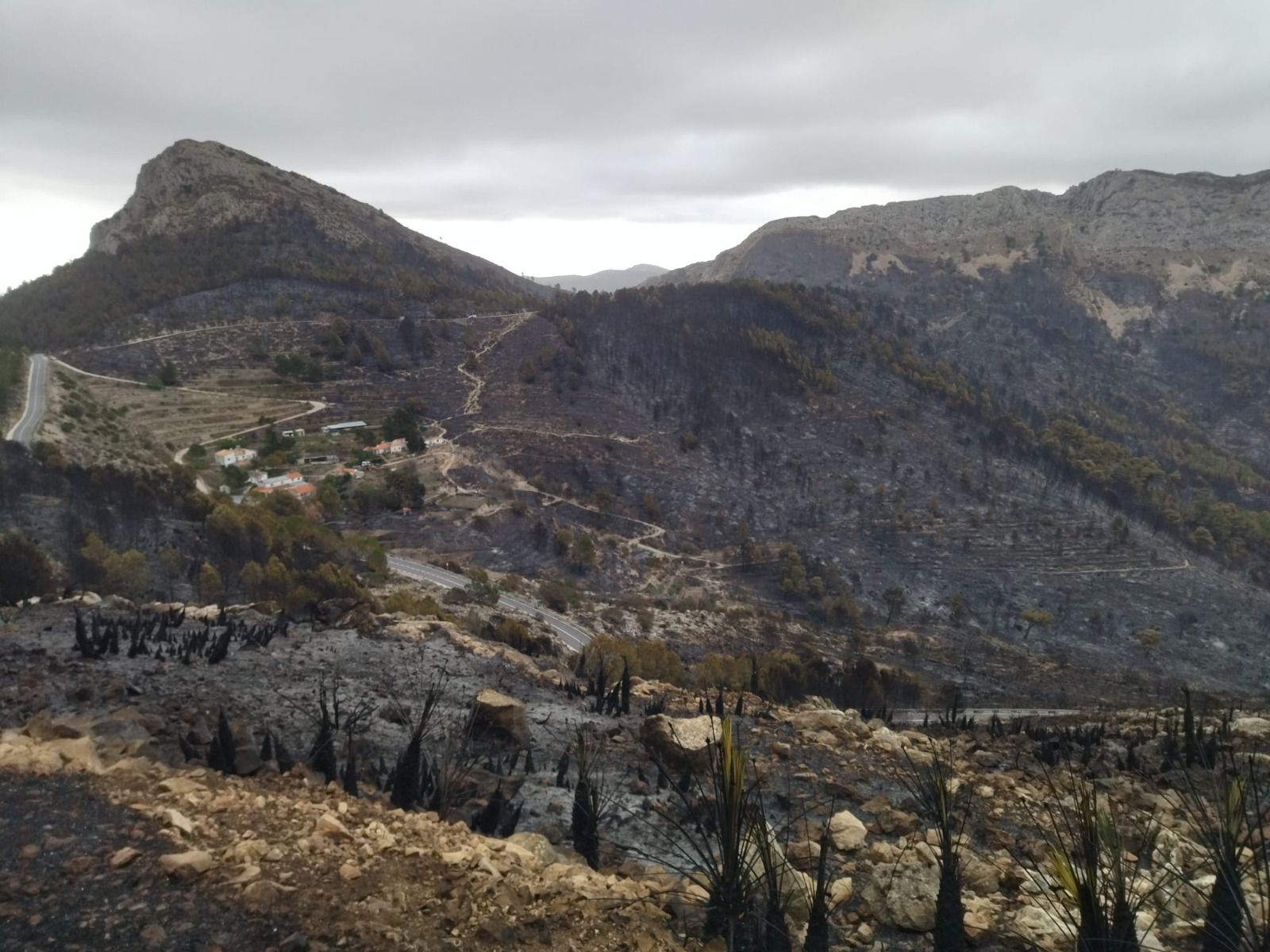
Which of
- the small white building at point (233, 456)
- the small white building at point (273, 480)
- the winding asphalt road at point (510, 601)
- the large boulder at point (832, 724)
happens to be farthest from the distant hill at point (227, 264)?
the large boulder at point (832, 724)

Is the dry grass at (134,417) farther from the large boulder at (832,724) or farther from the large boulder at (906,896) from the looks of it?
the large boulder at (906,896)

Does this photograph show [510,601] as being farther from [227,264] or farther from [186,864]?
[227,264]

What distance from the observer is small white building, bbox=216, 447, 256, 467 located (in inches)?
1848

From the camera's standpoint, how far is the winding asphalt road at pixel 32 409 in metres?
32.8


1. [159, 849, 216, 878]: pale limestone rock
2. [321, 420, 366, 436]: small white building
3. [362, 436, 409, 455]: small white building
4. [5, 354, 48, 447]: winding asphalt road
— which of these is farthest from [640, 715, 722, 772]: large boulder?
[321, 420, 366, 436]: small white building

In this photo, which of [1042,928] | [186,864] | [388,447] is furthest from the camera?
[388,447]

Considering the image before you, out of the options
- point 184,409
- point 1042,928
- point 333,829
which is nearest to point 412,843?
point 333,829

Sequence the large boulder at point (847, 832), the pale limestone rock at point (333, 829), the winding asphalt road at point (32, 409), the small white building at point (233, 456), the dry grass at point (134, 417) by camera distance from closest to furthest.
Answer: the pale limestone rock at point (333, 829), the large boulder at point (847, 832), the winding asphalt road at point (32, 409), the dry grass at point (134, 417), the small white building at point (233, 456)

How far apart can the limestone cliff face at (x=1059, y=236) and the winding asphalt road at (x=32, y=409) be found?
108083 millimetres

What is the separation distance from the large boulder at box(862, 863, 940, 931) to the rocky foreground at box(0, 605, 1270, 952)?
20 mm

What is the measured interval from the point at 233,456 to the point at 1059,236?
138524 millimetres

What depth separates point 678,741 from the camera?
13.5 m

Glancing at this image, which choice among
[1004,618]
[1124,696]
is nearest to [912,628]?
[1004,618]

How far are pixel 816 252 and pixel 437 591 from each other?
422ft
